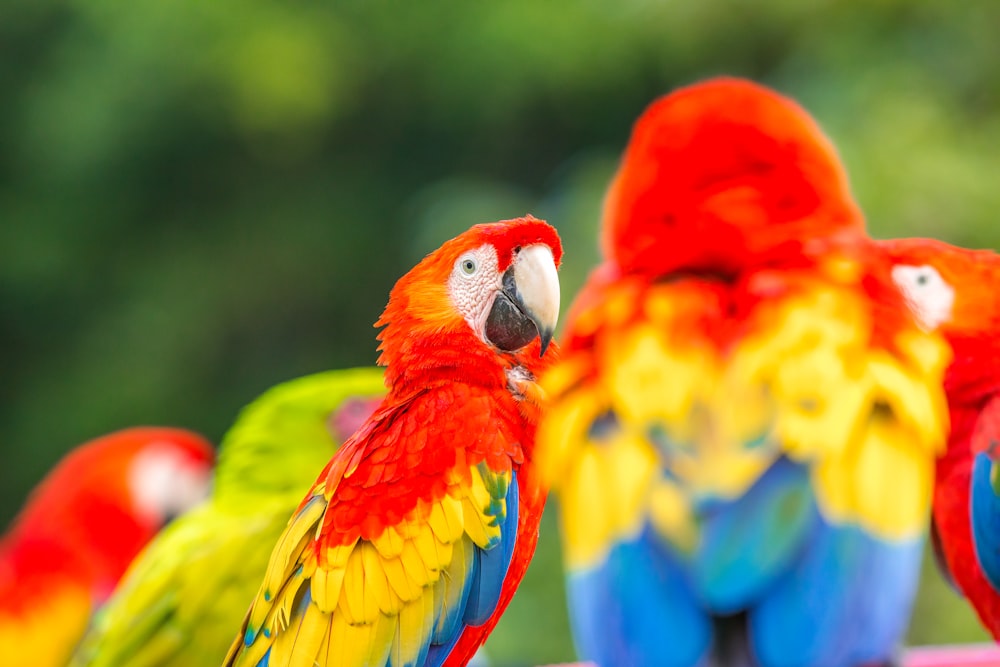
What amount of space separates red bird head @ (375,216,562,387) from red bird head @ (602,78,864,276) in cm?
7

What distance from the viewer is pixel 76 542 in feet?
5.42

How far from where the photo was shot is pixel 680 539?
54cm

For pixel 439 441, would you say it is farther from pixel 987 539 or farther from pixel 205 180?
pixel 205 180

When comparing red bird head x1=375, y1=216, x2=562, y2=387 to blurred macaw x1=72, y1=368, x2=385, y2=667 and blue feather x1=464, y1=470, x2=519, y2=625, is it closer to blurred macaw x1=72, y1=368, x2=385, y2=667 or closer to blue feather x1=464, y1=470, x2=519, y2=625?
blue feather x1=464, y1=470, x2=519, y2=625

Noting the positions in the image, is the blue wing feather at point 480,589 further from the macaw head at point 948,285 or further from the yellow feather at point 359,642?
the macaw head at point 948,285

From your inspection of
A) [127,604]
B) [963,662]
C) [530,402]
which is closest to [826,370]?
[530,402]

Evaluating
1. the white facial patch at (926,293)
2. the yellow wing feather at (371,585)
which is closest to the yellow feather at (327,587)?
the yellow wing feather at (371,585)

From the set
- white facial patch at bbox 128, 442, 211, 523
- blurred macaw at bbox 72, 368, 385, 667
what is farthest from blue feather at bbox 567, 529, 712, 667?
white facial patch at bbox 128, 442, 211, 523

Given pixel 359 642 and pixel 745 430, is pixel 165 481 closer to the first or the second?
pixel 359 642

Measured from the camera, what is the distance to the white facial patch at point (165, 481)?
148 centimetres

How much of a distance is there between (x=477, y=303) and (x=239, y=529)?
39 cm

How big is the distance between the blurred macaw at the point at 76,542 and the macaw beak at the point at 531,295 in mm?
1018

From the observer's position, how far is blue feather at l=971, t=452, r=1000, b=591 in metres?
0.78

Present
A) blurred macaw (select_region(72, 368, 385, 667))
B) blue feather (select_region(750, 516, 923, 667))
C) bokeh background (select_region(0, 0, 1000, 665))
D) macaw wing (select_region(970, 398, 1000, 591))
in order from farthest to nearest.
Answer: bokeh background (select_region(0, 0, 1000, 665)), blurred macaw (select_region(72, 368, 385, 667)), macaw wing (select_region(970, 398, 1000, 591)), blue feather (select_region(750, 516, 923, 667))
